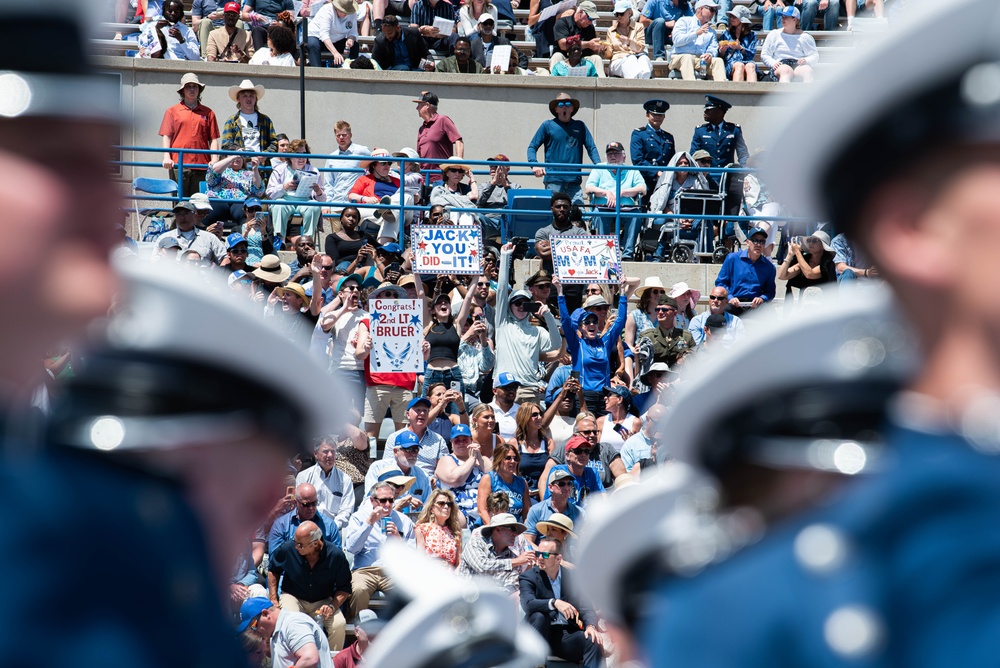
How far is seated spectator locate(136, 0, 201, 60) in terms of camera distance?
63.7 ft

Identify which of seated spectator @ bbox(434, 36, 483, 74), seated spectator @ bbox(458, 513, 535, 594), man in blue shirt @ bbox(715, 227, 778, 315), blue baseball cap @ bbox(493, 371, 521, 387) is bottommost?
seated spectator @ bbox(458, 513, 535, 594)

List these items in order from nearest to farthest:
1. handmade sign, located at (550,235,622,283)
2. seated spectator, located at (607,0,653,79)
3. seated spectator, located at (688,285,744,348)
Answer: seated spectator, located at (688,285,744,348), handmade sign, located at (550,235,622,283), seated spectator, located at (607,0,653,79)

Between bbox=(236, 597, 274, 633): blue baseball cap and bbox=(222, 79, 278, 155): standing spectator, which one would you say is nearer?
→ bbox=(236, 597, 274, 633): blue baseball cap

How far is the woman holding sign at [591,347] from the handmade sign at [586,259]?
0.37m

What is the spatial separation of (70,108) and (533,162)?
15.6 metres

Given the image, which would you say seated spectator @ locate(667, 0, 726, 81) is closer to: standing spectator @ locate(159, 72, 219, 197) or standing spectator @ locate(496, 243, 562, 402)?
standing spectator @ locate(159, 72, 219, 197)

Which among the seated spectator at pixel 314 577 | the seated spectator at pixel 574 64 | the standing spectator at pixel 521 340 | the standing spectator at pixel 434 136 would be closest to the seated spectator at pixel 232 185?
→ the standing spectator at pixel 434 136

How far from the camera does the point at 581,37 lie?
68.1 feet

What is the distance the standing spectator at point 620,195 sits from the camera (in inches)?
642

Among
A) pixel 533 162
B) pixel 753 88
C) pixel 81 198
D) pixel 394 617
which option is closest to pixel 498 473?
pixel 533 162

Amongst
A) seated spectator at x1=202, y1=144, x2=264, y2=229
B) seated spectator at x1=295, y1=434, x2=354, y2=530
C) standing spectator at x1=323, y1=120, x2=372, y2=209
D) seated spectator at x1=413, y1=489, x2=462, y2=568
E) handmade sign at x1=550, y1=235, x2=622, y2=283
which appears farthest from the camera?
standing spectator at x1=323, y1=120, x2=372, y2=209

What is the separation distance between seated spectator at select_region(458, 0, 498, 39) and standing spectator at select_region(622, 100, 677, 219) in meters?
3.61

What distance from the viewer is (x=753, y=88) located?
20016mm

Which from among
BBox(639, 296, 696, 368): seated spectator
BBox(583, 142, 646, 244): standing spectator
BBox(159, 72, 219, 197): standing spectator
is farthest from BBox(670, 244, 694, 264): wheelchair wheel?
BBox(159, 72, 219, 197): standing spectator
